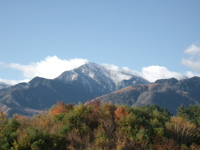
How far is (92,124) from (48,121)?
10105 millimetres

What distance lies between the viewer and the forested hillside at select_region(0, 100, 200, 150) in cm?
4984

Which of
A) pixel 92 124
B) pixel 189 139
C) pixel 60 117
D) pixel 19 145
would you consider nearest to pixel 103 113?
pixel 92 124

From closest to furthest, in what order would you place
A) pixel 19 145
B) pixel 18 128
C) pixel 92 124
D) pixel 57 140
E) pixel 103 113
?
pixel 19 145 → pixel 57 140 → pixel 18 128 → pixel 92 124 → pixel 103 113

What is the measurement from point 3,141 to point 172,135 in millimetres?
37020

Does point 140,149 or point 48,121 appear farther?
point 48,121

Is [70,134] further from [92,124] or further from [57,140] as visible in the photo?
[92,124]

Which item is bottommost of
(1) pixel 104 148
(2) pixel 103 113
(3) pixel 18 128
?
(1) pixel 104 148

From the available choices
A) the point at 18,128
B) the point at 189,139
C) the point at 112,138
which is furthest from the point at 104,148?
the point at 189,139

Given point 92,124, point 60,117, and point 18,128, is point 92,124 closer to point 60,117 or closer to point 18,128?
point 60,117

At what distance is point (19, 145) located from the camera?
4725cm

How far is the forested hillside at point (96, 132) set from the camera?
49.8 meters

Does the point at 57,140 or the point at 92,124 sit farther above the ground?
the point at 92,124

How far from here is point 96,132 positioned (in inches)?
2258

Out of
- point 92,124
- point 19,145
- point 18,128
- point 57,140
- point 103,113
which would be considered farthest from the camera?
point 103,113
